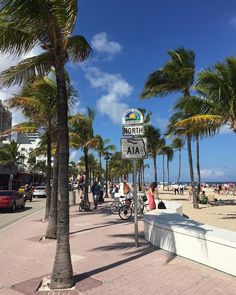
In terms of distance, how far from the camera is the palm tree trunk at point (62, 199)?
704cm

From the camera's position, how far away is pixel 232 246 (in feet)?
23.9

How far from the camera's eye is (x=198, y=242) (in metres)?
8.46

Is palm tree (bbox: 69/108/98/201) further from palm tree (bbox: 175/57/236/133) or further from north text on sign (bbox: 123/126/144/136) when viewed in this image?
north text on sign (bbox: 123/126/144/136)

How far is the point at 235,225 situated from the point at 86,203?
10548 millimetres

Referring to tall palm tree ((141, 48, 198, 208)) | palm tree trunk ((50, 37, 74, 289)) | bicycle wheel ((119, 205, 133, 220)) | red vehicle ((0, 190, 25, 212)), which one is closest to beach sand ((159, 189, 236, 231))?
tall palm tree ((141, 48, 198, 208))

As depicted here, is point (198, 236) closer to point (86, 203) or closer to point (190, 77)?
point (86, 203)

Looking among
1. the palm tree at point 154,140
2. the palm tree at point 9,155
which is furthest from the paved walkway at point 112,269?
the palm tree at point 9,155

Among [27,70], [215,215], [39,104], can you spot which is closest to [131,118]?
[27,70]

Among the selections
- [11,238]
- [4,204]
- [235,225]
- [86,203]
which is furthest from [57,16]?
[4,204]

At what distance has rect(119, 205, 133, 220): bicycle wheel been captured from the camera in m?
18.3

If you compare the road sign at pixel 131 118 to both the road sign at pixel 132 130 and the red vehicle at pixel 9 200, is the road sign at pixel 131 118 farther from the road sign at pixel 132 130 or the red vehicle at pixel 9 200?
the red vehicle at pixel 9 200

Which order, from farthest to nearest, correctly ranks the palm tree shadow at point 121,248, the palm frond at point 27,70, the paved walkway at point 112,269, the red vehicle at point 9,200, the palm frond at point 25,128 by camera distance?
the red vehicle at point 9,200, the palm frond at point 25,128, the palm frond at point 27,70, the palm tree shadow at point 121,248, the paved walkway at point 112,269

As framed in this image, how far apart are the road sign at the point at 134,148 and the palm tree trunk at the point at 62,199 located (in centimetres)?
312

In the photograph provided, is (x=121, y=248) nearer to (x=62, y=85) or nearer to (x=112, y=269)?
(x=112, y=269)
